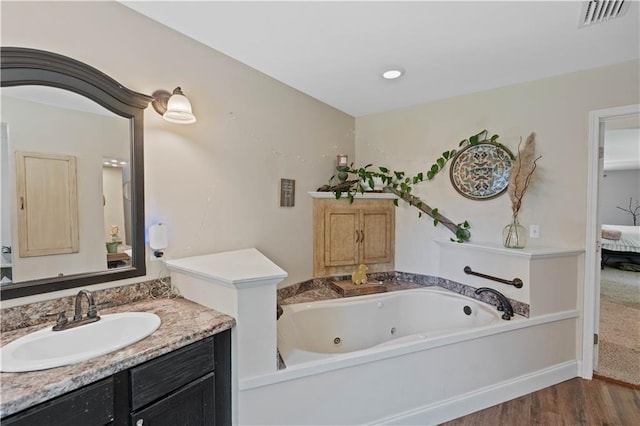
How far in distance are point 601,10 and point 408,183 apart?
71.5 inches

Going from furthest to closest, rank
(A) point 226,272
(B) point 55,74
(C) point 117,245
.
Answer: (C) point 117,245, (A) point 226,272, (B) point 55,74

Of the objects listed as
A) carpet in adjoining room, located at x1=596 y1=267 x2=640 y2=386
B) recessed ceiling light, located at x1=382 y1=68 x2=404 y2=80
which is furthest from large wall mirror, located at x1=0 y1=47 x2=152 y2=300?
carpet in adjoining room, located at x1=596 y1=267 x2=640 y2=386

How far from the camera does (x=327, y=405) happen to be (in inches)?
65.2

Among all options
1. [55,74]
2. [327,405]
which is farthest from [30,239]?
[327,405]

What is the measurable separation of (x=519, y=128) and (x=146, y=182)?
2885mm

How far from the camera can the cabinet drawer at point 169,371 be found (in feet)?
3.65

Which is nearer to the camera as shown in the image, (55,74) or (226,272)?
(55,74)

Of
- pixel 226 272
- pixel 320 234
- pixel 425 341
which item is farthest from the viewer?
pixel 320 234

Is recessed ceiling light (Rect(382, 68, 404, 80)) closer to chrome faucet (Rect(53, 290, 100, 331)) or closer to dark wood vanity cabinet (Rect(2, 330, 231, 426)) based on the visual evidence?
dark wood vanity cabinet (Rect(2, 330, 231, 426))

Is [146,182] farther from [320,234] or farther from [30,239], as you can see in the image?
[320,234]

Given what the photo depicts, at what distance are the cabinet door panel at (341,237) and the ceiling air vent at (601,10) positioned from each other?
2046 millimetres

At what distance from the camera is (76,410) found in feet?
3.14

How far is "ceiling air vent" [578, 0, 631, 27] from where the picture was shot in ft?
5.04

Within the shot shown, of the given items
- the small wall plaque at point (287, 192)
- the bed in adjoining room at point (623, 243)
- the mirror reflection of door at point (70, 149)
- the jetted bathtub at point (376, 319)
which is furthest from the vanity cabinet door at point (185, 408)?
the bed in adjoining room at point (623, 243)
